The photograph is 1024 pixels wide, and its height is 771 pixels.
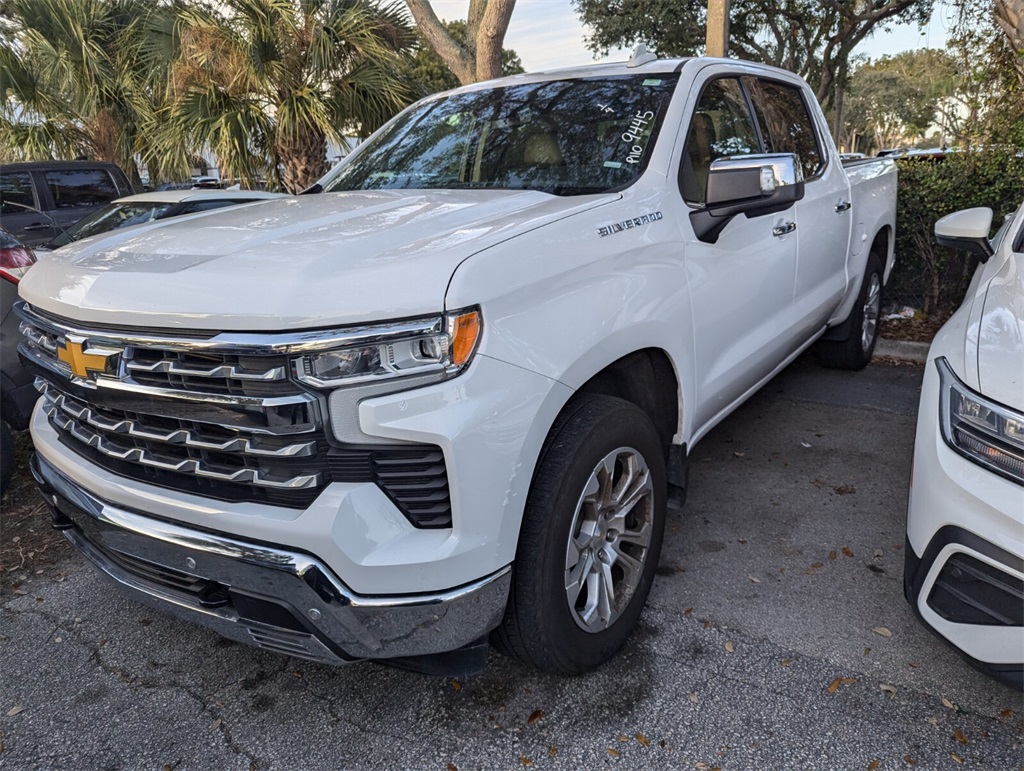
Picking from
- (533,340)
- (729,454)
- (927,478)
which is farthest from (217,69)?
(927,478)

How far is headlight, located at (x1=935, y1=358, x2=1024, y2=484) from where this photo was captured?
6.31ft

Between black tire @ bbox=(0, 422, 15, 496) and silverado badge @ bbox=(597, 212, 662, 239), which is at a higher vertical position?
silverado badge @ bbox=(597, 212, 662, 239)

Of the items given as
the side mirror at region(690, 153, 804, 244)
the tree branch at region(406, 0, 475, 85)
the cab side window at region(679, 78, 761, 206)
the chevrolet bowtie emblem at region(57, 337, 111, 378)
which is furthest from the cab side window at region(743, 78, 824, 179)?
the tree branch at region(406, 0, 475, 85)

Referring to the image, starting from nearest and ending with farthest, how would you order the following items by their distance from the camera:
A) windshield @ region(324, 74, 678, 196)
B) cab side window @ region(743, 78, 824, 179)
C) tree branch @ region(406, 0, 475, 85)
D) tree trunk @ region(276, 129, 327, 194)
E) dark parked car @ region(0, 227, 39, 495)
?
windshield @ region(324, 74, 678, 196) → cab side window @ region(743, 78, 824, 179) → dark parked car @ region(0, 227, 39, 495) → tree branch @ region(406, 0, 475, 85) → tree trunk @ region(276, 129, 327, 194)

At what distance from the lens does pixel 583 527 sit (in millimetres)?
2320

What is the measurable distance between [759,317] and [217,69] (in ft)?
25.2

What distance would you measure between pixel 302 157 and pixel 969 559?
8.70 metres

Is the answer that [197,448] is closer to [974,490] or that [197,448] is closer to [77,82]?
[974,490]

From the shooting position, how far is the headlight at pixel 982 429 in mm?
1924

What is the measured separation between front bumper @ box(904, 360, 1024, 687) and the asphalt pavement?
40 cm

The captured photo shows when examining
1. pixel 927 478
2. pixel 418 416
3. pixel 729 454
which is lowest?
pixel 729 454

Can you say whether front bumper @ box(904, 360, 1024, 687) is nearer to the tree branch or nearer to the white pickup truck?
A: the white pickup truck

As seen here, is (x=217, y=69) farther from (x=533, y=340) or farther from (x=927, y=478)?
(x=927, y=478)

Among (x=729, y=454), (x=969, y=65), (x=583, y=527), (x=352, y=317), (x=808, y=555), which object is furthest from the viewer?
(x=969, y=65)
